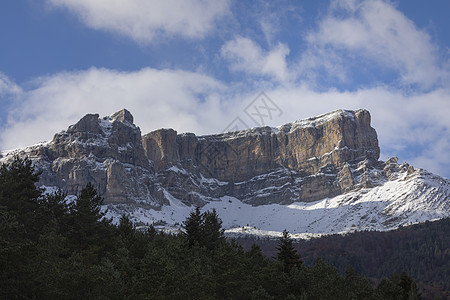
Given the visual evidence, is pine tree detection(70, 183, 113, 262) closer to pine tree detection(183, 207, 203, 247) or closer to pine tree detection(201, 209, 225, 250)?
pine tree detection(183, 207, 203, 247)

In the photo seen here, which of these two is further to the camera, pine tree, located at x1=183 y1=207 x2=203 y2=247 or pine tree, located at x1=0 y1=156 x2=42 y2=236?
pine tree, located at x1=183 y1=207 x2=203 y2=247

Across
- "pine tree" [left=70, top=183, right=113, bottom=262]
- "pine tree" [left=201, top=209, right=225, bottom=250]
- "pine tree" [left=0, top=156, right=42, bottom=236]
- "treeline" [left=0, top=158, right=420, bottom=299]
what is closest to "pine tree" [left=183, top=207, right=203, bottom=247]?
"treeline" [left=0, top=158, right=420, bottom=299]

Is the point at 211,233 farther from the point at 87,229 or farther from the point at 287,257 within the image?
the point at 87,229

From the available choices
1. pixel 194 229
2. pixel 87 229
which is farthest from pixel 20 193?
pixel 194 229

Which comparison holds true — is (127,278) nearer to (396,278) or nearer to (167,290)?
(167,290)

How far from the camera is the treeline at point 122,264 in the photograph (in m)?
31.9

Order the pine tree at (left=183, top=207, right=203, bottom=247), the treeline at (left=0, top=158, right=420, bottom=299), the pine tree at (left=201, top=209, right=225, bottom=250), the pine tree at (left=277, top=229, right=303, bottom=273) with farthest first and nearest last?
the pine tree at (left=183, top=207, right=203, bottom=247)
the pine tree at (left=201, top=209, right=225, bottom=250)
the pine tree at (left=277, top=229, right=303, bottom=273)
the treeline at (left=0, top=158, right=420, bottom=299)

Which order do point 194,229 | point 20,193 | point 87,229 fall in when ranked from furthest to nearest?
point 194,229 → point 87,229 → point 20,193

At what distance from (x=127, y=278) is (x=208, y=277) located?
6.64 meters

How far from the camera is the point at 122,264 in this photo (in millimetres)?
41031

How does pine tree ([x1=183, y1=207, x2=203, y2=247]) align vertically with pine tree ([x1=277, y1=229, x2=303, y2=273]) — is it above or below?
above

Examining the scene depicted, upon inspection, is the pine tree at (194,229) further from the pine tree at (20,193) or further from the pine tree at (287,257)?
the pine tree at (20,193)

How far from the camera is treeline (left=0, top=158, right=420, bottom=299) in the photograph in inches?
1256

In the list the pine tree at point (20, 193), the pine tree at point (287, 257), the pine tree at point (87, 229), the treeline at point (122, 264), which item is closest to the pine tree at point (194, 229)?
the treeline at point (122, 264)
